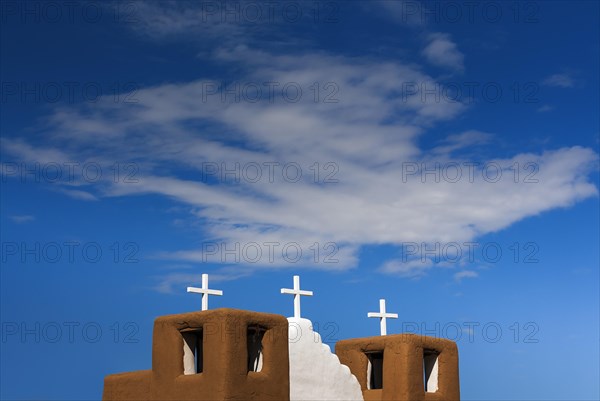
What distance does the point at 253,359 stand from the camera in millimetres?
21125

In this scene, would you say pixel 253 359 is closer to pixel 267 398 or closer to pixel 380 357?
pixel 267 398

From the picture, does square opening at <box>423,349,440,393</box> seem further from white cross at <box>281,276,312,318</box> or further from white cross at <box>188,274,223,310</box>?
white cross at <box>188,274,223,310</box>

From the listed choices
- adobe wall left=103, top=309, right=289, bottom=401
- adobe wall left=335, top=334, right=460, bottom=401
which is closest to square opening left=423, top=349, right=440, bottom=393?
adobe wall left=335, top=334, right=460, bottom=401

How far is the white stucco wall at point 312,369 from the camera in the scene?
2270 cm

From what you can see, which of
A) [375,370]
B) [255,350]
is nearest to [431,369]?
[375,370]

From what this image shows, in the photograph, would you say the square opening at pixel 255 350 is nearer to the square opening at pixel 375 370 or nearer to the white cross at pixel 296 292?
the white cross at pixel 296 292

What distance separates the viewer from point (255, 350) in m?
21.1

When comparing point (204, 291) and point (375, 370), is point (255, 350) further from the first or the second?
point (375, 370)

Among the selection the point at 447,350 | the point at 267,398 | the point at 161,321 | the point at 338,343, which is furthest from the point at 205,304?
the point at 447,350

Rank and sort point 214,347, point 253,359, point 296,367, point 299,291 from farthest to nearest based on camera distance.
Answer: point 299,291 → point 296,367 → point 253,359 → point 214,347

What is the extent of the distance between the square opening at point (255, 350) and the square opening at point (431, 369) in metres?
7.00

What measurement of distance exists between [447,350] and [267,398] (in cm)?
810

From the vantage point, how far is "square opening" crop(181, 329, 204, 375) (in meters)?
21.0

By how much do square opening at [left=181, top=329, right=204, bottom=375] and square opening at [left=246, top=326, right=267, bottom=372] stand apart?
114 cm
